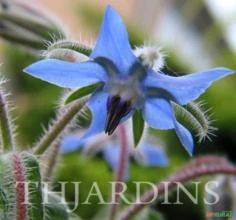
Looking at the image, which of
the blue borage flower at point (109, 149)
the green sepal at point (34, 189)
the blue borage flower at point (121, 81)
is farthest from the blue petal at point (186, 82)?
the blue borage flower at point (109, 149)

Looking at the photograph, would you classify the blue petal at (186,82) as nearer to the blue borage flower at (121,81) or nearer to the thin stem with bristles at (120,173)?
the blue borage flower at (121,81)

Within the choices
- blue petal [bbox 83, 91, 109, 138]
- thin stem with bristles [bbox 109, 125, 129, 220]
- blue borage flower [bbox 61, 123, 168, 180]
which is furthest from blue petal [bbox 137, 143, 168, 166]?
blue petal [bbox 83, 91, 109, 138]

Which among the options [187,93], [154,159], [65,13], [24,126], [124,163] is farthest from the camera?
[65,13]

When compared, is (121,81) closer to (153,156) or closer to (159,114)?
(159,114)

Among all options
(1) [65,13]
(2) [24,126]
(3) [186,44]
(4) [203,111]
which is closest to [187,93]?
(4) [203,111]

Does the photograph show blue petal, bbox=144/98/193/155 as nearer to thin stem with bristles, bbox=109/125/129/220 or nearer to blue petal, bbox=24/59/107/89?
blue petal, bbox=24/59/107/89

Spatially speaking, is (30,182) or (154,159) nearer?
(30,182)

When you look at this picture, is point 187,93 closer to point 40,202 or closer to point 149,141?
point 40,202
